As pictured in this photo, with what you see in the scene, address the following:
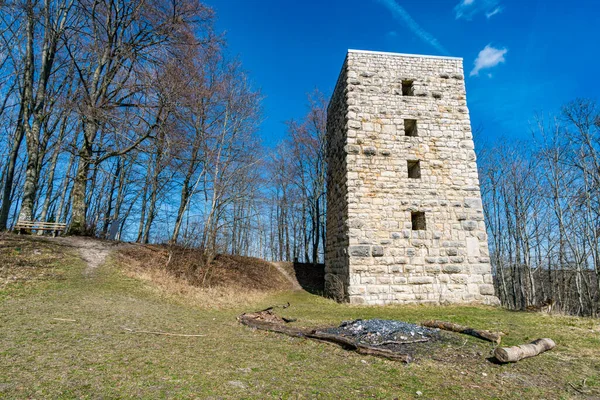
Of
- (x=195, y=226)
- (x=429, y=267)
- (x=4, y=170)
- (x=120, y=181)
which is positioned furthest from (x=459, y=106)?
(x=4, y=170)

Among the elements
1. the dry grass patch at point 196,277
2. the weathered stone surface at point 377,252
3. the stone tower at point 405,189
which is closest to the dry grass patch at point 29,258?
the dry grass patch at point 196,277

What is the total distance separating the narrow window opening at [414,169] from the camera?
31.1 feet

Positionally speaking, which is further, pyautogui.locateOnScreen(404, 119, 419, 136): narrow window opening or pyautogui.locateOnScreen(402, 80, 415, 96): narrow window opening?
pyautogui.locateOnScreen(402, 80, 415, 96): narrow window opening

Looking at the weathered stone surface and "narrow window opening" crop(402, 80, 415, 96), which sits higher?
"narrow window opening" crop(402, 80, 415, 96)

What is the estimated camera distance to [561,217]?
14133mm

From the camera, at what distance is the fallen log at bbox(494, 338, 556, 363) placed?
3.63m

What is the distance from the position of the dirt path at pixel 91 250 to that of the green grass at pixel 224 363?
7.16ft

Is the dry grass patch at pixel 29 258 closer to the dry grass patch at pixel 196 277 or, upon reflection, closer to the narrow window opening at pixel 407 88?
the dry grass patch at pixel 196 277

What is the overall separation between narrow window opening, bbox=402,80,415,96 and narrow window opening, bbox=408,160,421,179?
238cm

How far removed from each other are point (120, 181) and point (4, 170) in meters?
5.39

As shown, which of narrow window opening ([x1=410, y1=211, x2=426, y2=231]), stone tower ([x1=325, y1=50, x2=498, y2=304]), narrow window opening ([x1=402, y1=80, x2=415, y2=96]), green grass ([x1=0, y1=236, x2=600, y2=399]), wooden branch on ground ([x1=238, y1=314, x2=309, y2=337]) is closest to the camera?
green grass ([x1=0, y1=236, x2=600, y2=399])

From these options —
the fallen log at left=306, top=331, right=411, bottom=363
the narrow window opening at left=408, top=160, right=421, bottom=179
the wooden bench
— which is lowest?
the fallen log at left=306, top=331, right=411, bottom=363

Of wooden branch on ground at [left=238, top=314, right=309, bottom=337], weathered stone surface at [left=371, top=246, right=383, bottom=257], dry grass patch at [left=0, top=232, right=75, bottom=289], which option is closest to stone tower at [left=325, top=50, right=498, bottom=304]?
weathered stone surface at [left=371, top=246, right=383, bottom=257]

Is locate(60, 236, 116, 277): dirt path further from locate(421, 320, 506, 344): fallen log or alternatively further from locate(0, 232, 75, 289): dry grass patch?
locate(421, 320, 506, 344): fallen log
